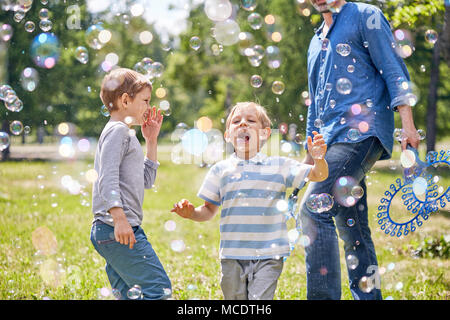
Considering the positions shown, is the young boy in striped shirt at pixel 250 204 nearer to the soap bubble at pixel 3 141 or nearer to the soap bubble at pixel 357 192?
the soap bubble at pixel 357 192

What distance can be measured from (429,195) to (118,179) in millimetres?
1903

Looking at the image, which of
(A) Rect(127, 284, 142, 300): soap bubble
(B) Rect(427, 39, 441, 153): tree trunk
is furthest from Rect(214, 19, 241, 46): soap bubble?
(B) Rect(427, 39, 441, 153): tree trunk

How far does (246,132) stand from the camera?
265cm

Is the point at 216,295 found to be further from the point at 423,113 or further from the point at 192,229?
the point at 423,113

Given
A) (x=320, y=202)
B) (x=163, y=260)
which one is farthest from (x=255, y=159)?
(x=163, y=260)

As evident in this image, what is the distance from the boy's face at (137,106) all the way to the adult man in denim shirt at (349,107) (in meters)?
0.91

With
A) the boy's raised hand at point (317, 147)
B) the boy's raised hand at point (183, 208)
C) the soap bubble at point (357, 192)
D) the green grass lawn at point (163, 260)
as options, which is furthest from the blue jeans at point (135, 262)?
the soap bubble at point (357, 192)

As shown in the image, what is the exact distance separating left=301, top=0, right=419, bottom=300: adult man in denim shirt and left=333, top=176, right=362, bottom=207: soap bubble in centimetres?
2

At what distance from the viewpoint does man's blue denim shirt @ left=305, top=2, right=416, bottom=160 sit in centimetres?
267

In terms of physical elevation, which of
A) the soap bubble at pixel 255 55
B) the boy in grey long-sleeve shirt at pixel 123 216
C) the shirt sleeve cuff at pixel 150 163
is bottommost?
the boy in grey long-sleeve shirt at pixel 123 216

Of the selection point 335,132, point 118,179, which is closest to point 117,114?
point 118,179

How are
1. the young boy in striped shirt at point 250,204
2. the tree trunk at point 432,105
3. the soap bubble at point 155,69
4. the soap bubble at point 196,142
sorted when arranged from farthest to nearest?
the tree trunk at point 432,105 → the soap bubble at point 196,142 → the soap bubble at point 155,69 → the young boy in striped shirt at point 250,204

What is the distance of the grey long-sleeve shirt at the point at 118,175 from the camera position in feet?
7.81
